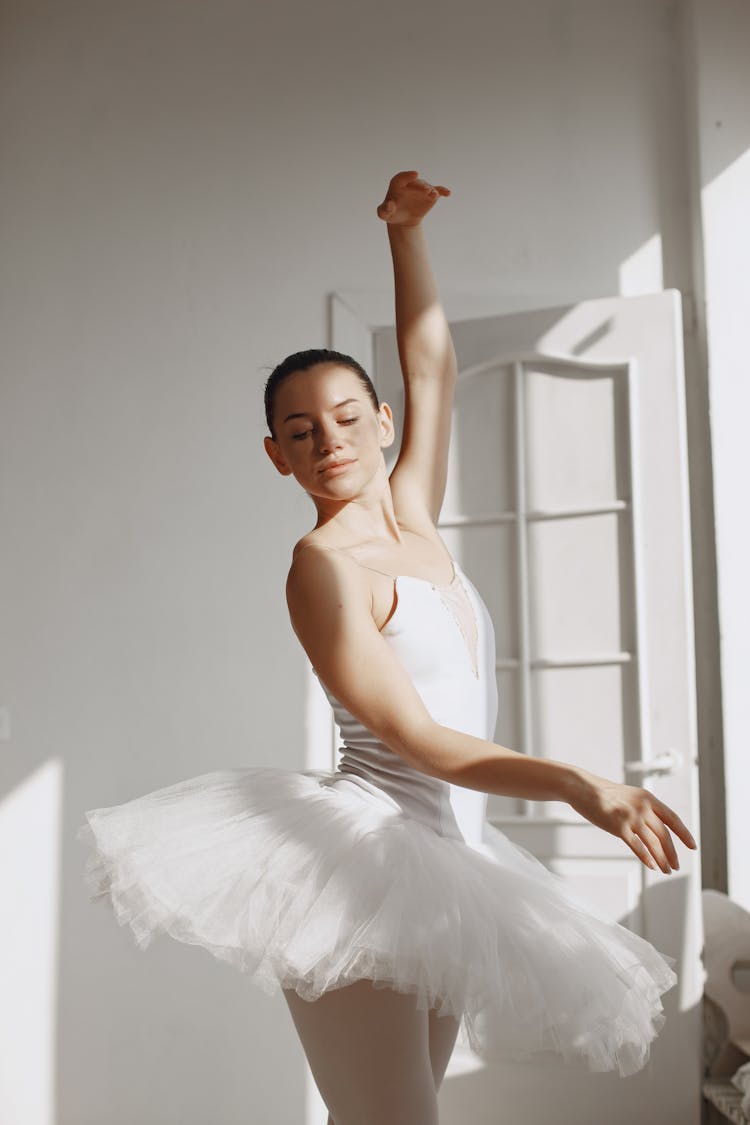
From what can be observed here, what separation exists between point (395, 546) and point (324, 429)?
21 centimetres

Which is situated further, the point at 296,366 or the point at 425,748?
the point at 296,366

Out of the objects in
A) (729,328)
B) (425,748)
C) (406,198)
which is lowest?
(425,748)

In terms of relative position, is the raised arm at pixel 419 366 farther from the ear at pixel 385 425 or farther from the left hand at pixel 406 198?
the ear at pixel 385 425

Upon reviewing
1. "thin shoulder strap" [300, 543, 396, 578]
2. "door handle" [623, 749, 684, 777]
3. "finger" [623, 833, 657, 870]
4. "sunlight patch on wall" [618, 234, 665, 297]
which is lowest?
"door handle" [623, 749, 684, 777]

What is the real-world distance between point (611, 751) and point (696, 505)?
775 millimetres

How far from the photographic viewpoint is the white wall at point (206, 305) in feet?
11.1

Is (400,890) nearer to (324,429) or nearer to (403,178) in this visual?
(324,429)

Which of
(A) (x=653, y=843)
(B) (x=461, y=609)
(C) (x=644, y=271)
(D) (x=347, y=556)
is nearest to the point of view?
(A) (x=653, y=843)

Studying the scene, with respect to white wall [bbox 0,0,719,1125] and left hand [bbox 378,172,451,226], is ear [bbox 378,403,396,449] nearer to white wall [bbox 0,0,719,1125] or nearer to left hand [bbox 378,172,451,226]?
left hand [bbox 378,172,451,226]

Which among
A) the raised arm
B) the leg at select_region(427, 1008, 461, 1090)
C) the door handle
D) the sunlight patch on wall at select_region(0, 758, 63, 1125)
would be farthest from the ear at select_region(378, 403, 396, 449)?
the sunlight patch on wall at select_region(0, 758, 63, 1125)

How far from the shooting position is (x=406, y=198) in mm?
1792

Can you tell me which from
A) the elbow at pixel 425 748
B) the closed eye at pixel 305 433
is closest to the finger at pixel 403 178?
the closed eye at pixel 305 433

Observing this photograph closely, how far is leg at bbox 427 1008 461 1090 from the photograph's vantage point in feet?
4.92

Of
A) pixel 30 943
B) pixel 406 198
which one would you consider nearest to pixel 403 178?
pixel 406 198
